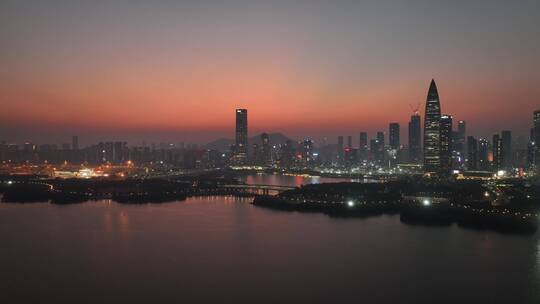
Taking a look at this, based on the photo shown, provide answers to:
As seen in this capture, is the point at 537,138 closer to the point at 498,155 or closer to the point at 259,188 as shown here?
the point at 498,155

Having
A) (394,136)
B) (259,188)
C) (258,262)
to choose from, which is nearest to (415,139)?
(394,136)

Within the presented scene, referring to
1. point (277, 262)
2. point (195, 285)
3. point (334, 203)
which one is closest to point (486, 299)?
point (277, 262)

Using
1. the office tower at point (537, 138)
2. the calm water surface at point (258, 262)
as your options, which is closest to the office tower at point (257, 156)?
the office tower at point (537, 138)

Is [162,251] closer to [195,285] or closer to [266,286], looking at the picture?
[195,285]

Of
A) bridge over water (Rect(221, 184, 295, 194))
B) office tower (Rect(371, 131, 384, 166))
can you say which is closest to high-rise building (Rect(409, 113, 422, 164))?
office tower (Rect(371, 131, 384, 166))

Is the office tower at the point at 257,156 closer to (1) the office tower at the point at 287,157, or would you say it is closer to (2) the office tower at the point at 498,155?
(1) the office tower at the point at 287,157
